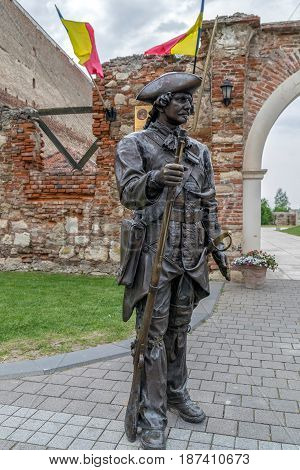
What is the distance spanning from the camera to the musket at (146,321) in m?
→ 2.25

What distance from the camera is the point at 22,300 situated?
6188 mm

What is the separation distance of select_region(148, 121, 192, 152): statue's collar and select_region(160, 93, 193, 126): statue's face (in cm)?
7

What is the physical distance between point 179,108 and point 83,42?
590 centimetres

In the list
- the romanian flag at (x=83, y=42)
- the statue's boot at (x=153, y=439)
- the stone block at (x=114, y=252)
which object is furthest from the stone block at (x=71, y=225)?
the statue's boot at (x=153, y=439)

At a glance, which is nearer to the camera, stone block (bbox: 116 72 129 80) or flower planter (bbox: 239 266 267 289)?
flower planter (bbox: 239 266 267 289)

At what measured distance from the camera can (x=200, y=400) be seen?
3.20m

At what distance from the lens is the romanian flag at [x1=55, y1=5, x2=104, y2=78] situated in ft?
24.1

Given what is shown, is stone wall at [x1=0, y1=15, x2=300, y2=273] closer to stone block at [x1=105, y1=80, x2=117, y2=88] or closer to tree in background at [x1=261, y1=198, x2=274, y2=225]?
stone block at [x1=105, y1=80, x2=117, y2=88]

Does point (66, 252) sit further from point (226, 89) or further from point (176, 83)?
point (176, 83)

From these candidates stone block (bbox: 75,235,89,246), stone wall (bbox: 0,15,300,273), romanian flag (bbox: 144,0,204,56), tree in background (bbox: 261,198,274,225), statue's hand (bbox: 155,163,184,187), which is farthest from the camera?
tree in background (bbox: 261,198,274,225)

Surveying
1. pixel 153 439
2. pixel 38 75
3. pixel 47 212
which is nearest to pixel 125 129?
pixel 47 212

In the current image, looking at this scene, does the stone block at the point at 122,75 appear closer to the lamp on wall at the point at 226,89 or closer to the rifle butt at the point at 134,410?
the lamp on wall at the point at 226,89

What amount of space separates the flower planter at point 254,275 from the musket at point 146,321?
5.31 m

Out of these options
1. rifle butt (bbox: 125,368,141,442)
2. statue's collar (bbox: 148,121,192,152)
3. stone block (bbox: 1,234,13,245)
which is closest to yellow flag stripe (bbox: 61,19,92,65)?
stone block (bbox: 1,234,13,245)
